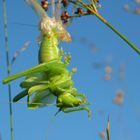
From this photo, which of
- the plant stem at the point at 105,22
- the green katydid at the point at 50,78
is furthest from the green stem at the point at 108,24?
the green katydid at the point at 50,78

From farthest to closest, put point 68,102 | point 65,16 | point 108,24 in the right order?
point 65,16, point 108,24, point 68,102

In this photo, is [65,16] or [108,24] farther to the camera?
[65,16]

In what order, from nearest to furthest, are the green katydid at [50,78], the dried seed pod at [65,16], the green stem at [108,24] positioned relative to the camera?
the green katydid at [50,78] < the green stem at [108,24] < the dried seed pod at [65,16]

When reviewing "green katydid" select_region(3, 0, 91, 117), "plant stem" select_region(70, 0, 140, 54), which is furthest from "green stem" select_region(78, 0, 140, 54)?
"green katydid" select_region(3, 0, 91, 117)

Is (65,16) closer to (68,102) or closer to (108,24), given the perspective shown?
(108,24)

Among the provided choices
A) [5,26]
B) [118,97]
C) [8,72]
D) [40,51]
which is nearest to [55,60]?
[40,51]

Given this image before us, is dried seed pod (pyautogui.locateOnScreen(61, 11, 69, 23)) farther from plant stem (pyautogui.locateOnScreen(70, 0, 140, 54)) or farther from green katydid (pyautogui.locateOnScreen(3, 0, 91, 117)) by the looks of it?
green katydid (pyautogui.locateOnScreen(3, 0, 91, 117))

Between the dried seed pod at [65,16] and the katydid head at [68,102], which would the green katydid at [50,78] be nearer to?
the katydid head at [68,102]

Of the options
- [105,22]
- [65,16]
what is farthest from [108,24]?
[65,16]

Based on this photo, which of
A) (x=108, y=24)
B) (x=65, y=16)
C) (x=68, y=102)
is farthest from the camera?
(x=65, y=16)
